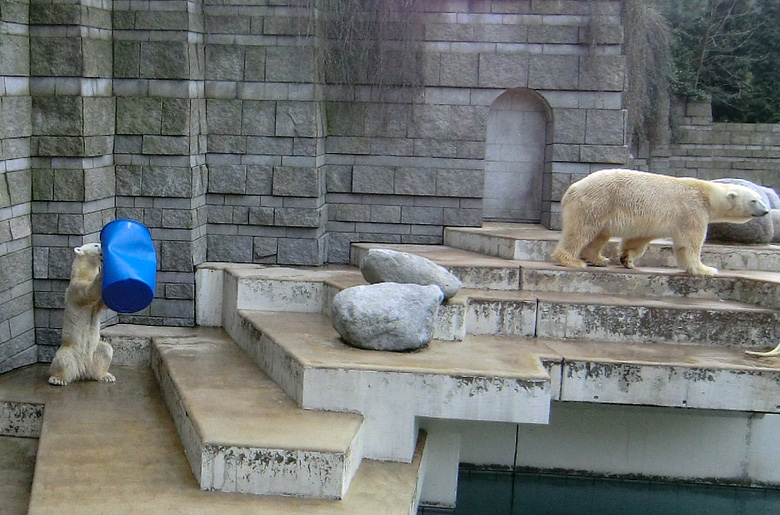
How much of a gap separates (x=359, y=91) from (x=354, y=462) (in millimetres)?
3820

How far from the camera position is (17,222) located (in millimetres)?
6340

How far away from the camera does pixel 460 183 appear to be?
311 inches

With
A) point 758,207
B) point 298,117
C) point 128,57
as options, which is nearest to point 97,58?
point 128,57

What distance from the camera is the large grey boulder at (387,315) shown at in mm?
5406

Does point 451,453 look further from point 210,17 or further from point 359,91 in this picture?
point 210,17

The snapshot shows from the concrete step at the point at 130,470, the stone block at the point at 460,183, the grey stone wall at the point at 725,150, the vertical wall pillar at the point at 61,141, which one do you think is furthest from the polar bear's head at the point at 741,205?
the grey stone wall at the point at 725,150

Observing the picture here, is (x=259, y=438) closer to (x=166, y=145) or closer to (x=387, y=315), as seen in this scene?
(x=387, y=315)

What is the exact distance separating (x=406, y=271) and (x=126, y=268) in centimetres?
173

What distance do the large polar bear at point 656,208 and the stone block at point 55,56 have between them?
3696 mm

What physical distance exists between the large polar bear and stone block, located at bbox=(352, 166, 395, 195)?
5.58 feet

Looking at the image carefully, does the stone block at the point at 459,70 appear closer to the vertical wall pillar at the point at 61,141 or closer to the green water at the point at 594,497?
the vertical wall pillar at the point at 61,141

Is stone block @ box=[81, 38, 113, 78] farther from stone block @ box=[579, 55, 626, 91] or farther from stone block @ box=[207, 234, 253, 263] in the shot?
stone block @ box=[579, 55, 626, 91]

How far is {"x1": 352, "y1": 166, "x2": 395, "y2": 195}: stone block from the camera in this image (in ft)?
25.8

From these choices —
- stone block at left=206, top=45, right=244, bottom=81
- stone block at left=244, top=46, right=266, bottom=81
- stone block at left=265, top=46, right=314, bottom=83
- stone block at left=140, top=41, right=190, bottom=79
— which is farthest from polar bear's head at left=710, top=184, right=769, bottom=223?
stone block at left=140, top=41, right=190, bottom=79
